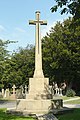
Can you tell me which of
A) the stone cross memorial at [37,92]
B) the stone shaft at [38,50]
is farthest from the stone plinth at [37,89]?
the stone shaft at [38,50]

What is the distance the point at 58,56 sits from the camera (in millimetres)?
49281

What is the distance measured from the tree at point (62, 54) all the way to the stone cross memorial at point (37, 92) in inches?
1060

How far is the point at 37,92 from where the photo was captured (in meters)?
18.6

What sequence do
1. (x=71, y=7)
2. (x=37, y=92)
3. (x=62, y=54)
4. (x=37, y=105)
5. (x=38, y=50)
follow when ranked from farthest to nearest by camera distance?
(x=62, y=54) < (x=38, y=50) < (x=37, y=92) < (x=37, y=105) < (x=71, y=7)

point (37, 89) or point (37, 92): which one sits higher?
point (37, 89)

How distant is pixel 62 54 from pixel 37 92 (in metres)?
30.1

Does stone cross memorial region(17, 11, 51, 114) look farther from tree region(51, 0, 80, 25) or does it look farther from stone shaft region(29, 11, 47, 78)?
tree region(51, 0, 80, 25)

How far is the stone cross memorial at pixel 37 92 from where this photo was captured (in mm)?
17203

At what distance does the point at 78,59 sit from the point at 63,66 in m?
3.68

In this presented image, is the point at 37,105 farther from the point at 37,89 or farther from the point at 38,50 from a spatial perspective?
the point at 38,50

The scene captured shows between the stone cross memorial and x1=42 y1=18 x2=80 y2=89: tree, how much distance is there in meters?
26.9

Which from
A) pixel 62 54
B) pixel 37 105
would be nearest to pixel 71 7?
pixel 37 105

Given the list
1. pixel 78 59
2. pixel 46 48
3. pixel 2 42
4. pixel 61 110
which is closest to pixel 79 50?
pixel 78 59

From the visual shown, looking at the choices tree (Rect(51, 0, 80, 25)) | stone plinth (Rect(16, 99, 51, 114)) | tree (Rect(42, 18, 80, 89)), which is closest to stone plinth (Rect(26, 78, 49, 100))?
stone plinth (Rect(16, 99, 51, 114))
